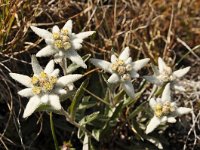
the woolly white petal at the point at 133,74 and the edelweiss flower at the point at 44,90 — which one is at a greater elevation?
the edelweiss flower at the point at 44,90

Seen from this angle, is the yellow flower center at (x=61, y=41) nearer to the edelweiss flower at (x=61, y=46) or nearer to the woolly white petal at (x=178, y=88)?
the edelweiss flower at (x=61, y=46)

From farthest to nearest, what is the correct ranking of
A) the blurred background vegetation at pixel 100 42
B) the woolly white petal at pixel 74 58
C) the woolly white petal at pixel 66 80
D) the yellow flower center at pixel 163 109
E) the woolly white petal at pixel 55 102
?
the blurred background vegetation at pixel 100 42
the yellow flower center at pixel 163 109
the woolly white petal at pixel 74 58
the woolly white petal at pixel 66 80
the woolly white petal at pixel 55 102

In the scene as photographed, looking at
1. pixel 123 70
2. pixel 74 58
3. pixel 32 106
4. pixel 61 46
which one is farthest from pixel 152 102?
pixel 32 106

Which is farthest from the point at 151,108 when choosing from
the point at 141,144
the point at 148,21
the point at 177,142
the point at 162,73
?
the point at 148,21

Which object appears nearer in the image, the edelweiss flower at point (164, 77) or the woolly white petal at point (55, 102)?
the woolly white petal at point (55, 102)

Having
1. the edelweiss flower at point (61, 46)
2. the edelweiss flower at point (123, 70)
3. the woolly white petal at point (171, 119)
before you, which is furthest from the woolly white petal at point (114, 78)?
the woolly white petal at point (171, 119)

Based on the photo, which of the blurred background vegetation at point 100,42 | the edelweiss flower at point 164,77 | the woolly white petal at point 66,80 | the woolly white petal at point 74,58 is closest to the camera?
the woolly white petal at point 66,80
